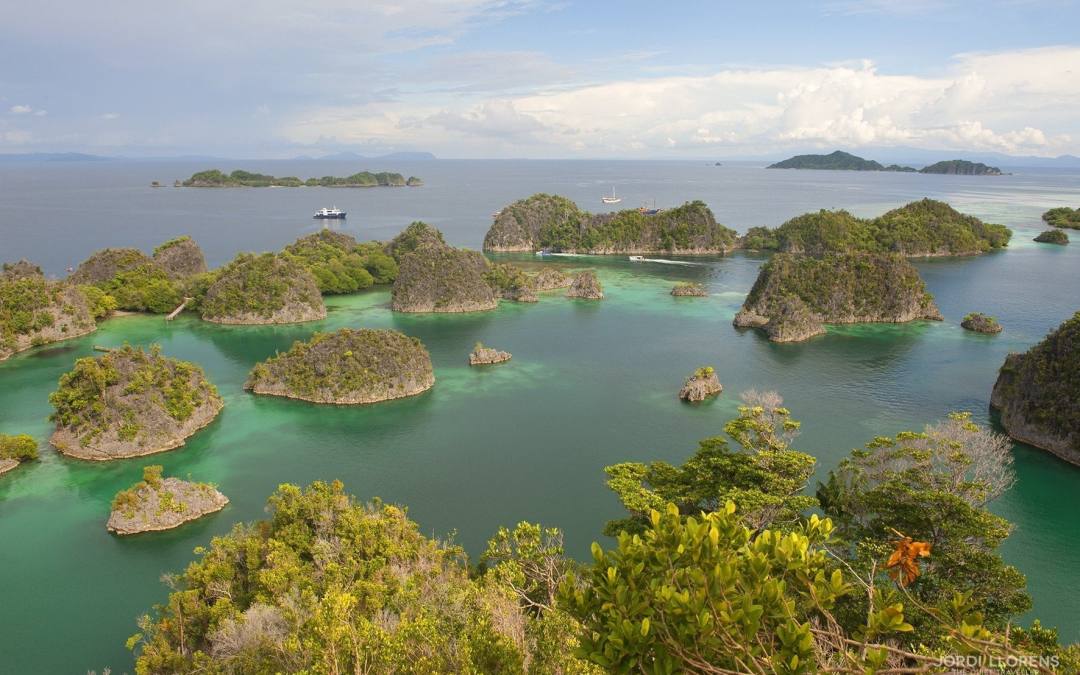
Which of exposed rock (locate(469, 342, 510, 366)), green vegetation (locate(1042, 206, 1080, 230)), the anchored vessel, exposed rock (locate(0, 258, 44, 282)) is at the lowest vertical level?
exposed rock (locate(469, 342, 510, 366))

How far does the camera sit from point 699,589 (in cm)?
707

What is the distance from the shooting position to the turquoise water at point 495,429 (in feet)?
82.3

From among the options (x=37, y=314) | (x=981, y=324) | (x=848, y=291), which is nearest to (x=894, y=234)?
(x=848, y=291)

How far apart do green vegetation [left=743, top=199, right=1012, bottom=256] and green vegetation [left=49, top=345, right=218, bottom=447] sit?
87.3 meters

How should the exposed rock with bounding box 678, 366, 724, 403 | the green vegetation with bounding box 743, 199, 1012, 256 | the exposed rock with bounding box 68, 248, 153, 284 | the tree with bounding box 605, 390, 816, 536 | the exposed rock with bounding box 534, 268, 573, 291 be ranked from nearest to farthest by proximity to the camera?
the tree with bounding box 605, 390, 816, 536 < the exposed rock with bounding box 678, 366, 724, 403 < the exposed rock with bounding box 68, 248, 153, 284 < the exposed rock with bounding box 534, 268, 573, 291 < the green vegetation with bounding box 743, 199, 1012, 256

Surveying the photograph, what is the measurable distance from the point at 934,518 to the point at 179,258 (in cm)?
7755

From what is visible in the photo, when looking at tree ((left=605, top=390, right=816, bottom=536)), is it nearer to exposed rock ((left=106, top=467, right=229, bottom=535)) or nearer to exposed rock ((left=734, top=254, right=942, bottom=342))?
exposed rock ((left=106, top=467, right=229, bottom=535))

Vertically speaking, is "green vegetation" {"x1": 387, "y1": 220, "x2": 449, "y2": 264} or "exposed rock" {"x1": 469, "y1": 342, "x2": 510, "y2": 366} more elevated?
"green vegetation" {"x1": 387, "y1": 220, "x2": 449, "y2": 264}

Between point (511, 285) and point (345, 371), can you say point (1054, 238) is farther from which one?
point (345, 371)

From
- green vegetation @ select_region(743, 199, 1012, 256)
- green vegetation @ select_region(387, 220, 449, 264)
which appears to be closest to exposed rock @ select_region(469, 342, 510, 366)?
green vegetation @ select_region(387, 220, 449, 264)

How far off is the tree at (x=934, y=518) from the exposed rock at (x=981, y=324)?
3844 cm

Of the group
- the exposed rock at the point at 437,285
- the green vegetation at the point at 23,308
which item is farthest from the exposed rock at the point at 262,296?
the green vegetation at the point at 23,308

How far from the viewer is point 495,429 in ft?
124

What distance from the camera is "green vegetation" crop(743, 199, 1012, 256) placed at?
96.9 metres
